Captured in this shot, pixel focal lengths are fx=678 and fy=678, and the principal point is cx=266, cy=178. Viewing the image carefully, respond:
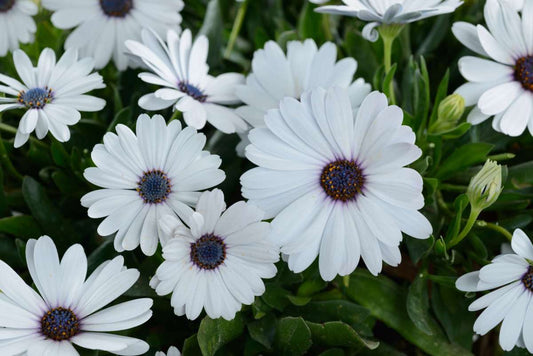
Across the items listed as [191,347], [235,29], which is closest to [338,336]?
[191,347]

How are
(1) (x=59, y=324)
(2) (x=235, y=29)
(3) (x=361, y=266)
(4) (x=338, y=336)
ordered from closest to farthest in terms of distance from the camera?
(1) (x=59, y=324), (4) (x=338, y=336), (3) (x=361, y=266), (2) (x=235, y=29)

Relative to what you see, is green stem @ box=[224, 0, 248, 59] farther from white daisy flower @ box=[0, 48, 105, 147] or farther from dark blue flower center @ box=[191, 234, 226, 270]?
dark blue flower center @ box=[191, 234, 226, 270]

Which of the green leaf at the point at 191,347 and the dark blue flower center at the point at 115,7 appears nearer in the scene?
the green leaf at the point at 191,347

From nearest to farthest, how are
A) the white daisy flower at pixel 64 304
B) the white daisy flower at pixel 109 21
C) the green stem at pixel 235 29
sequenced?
the white daisy flower at pixel 64 304
the white daisy flower at pixel 109 21
the green stem at pixel 235 29

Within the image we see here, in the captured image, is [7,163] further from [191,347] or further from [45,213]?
[191,347]

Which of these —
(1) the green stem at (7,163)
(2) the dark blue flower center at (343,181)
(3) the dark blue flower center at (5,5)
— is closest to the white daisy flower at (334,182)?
(2) the dark blue flower center at (343,181)

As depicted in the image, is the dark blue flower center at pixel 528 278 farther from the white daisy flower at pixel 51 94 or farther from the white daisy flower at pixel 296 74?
the white daisy flower at pixel 51 94
